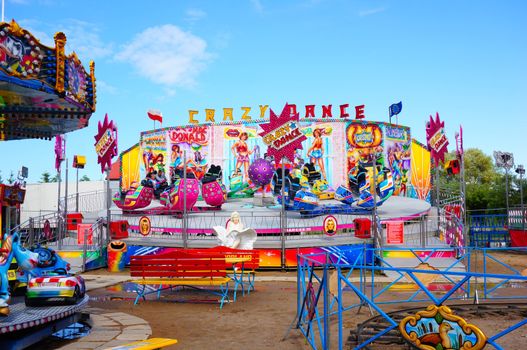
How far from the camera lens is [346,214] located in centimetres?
1922

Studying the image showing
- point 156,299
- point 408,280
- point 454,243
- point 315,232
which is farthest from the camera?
point 315,232

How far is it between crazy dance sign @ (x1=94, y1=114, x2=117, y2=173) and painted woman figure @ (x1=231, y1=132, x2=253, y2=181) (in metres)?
16.4

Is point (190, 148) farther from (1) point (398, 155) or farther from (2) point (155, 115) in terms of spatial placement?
(1) point (398, 155)

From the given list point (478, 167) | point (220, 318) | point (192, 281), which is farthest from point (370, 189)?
point (478, 167)

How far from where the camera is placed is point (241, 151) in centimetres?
3475

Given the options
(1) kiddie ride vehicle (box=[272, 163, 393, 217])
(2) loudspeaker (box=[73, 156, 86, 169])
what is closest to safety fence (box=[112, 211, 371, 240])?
(1) kiddie ride vehicle (box=[272, 163, 393, 217])

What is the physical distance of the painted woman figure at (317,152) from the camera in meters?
33.6

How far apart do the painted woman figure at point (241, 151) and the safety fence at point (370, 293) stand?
19.5m

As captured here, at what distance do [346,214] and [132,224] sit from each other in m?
8.42

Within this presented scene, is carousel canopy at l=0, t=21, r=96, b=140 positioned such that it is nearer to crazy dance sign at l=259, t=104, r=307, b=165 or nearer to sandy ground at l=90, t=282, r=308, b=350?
sandy ground at l=90, t=282, r=308, b=350

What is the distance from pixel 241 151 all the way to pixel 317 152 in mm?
5245

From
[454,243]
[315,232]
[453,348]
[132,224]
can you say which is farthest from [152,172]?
[453,348]

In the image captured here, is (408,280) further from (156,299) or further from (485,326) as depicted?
(156,299)

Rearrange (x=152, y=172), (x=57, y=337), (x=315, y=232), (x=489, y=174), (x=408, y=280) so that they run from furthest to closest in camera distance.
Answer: (x=489, y=174) → (x=152, y=172) → (x=315, y=232) → (x=408, y=280) → (x=57, y=337)
